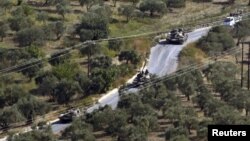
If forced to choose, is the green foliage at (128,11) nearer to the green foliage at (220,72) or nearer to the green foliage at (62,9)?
the green foliage at (62,9)

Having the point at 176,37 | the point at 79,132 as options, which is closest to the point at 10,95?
the point at 79,132

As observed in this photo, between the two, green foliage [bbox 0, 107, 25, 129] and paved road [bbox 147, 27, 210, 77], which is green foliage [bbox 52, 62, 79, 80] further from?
green foliage [bbox 0, 107, 25, 129]

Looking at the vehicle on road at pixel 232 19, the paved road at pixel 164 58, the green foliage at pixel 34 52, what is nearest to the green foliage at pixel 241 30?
the vehicle on road at pixel 232 19

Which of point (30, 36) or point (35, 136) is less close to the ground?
point (30, 36)

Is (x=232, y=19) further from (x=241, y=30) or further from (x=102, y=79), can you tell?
(x=102, y=79)

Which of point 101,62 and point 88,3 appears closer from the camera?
point 101,62

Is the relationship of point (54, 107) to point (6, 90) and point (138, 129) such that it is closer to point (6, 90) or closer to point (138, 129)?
point (6, 90)

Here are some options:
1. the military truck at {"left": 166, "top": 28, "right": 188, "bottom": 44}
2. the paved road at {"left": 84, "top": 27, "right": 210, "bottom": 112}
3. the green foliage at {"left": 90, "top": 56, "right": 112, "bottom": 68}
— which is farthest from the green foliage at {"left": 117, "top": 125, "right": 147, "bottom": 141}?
the military truck at {"left": 166, "top": 28, "right": 188, "bottom": 44}

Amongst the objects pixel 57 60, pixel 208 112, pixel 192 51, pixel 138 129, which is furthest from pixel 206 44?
pixel 138 129
